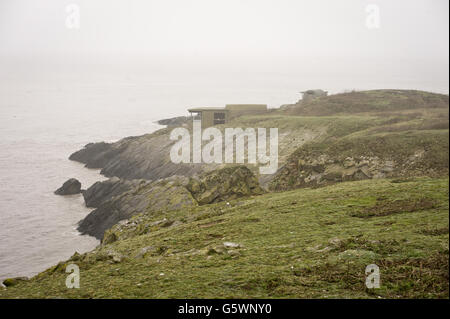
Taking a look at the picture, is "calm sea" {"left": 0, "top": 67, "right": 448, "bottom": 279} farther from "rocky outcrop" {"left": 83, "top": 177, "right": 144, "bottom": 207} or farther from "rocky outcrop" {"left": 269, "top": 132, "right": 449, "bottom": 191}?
"rocky outcrop" {"left": 269, "top": 132, "right": 449, "bottom": 191}

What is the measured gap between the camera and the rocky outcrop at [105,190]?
45.2 m

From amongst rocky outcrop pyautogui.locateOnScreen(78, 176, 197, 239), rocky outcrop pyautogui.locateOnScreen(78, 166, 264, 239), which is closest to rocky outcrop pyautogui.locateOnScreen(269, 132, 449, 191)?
rocky outcrop pyautogui.locateOnScreen(78, 166, 264, 239)

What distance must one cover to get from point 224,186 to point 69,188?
941 inches

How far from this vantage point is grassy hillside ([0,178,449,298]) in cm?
1112

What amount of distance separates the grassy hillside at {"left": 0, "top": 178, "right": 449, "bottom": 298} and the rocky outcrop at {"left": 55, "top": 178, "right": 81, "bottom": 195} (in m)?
25.1

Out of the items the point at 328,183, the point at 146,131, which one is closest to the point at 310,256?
the point at 328,183

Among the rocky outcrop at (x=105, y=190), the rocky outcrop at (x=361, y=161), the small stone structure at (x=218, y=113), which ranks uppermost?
the small stone structure at (x=218, y=113)

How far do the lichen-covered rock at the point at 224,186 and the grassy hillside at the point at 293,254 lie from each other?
21.7ft

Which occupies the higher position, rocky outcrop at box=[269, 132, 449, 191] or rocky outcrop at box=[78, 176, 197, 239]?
rocky outcrop at box=[269, 132, 449, 191]

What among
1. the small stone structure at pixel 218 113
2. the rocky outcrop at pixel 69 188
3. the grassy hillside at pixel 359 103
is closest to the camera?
the rocky outcrop at pixel 69 188

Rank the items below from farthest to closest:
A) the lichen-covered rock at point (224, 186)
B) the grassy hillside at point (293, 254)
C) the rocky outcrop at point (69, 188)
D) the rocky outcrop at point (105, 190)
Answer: the rocky outcrop at point (105, 190) < the rocky outcrop at point (69, 188) < the lichen-covered rock at point (224, 186) < the grassy hillside at point (293, 254)

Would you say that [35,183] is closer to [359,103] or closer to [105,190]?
[105,190]

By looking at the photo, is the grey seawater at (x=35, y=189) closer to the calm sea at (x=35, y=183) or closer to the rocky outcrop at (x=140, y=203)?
the calm sea at (x=35, y=183)

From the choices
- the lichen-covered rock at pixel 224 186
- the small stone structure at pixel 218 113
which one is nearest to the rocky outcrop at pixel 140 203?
the lichen-covered rock at pixel 224 186
